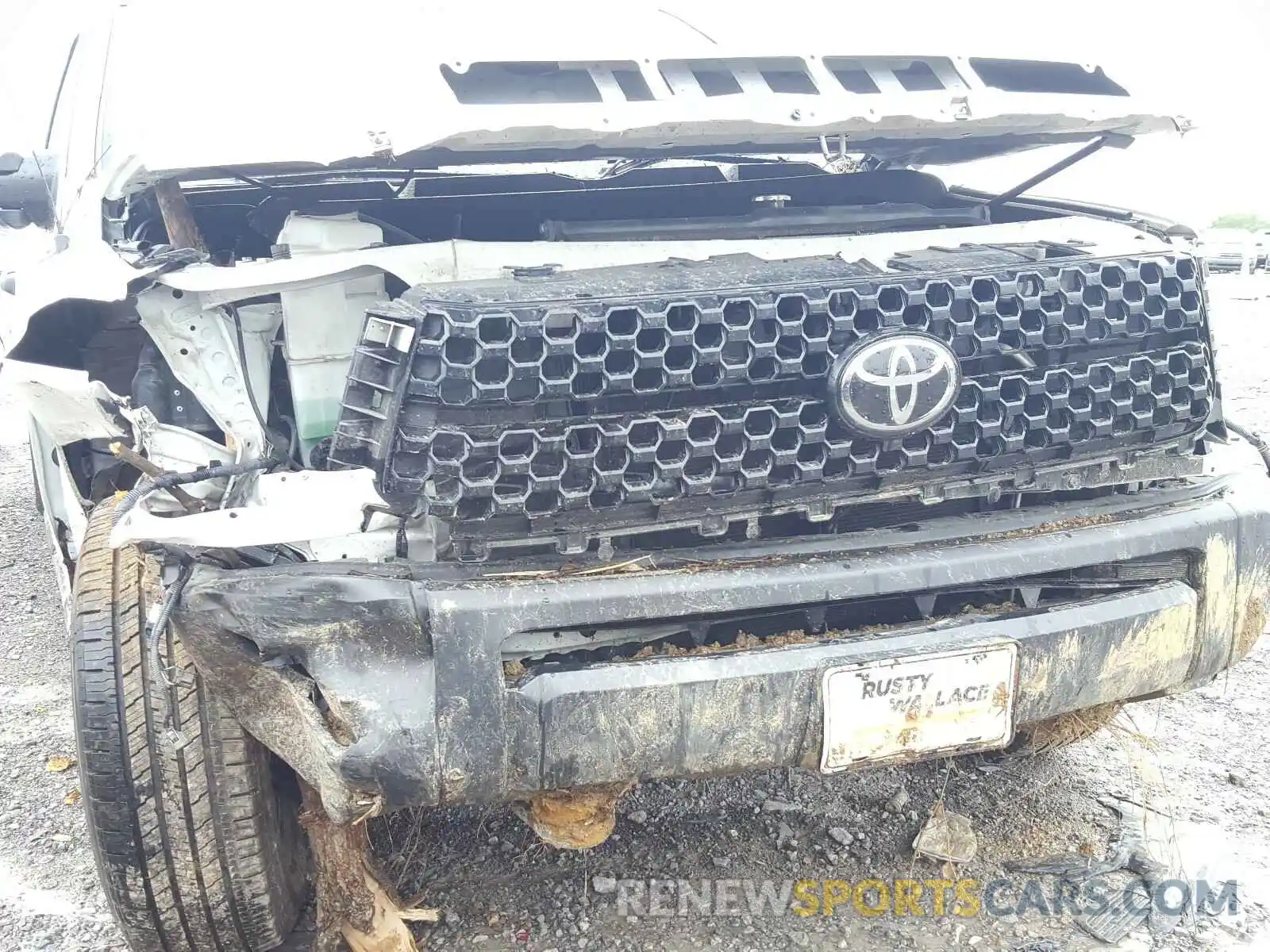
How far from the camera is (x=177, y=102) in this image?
81.7 inches

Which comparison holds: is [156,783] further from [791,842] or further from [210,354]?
[791,842]

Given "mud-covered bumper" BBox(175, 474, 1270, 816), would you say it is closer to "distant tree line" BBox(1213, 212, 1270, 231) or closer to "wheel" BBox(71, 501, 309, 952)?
"wheel" BBox(71, 501, 309, 952)

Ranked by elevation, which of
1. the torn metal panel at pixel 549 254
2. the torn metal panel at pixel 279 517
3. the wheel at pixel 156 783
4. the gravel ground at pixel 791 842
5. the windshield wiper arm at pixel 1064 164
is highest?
the windshield wiper arm at pixel 1064 164

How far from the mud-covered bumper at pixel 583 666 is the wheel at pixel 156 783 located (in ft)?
0.83

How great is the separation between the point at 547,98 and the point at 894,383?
852mm

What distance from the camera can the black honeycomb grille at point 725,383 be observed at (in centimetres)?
175

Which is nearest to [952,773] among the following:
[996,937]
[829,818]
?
[829,818]

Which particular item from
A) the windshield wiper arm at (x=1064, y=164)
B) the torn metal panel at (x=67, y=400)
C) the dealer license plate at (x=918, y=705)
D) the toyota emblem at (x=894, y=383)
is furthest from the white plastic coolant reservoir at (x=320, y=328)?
the windshield wiper arm at (x=1064, y=164)

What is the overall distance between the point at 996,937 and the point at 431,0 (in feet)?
8.94

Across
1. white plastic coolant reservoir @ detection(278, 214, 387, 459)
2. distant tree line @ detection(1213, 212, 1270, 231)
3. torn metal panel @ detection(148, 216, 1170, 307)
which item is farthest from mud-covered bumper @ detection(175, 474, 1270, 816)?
distant tree line @ detection(1213, 212, 1270, 231)

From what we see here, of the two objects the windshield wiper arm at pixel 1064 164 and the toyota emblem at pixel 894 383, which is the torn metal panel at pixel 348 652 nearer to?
the toyota emblem at pixel 894 383

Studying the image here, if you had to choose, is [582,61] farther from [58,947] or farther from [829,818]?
[58,947]

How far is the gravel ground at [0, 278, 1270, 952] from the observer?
2.31 metres

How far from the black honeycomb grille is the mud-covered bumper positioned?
0.46ft
